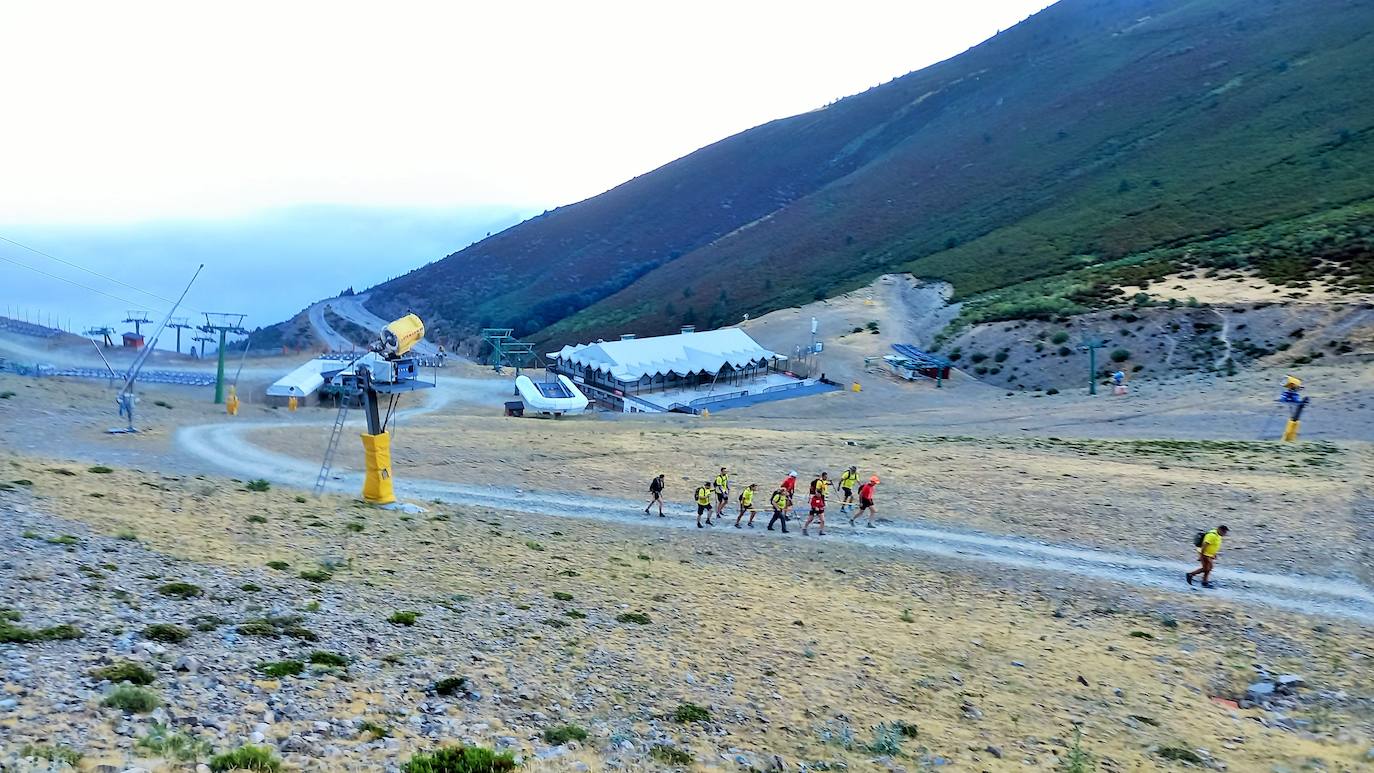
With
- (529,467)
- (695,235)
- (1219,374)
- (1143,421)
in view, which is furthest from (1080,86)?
(529,467)

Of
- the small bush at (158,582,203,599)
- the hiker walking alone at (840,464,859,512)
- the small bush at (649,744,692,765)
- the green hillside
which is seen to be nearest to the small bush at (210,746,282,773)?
the small bush at (649,744,692,765)

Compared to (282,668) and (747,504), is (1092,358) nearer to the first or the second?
(747,504)

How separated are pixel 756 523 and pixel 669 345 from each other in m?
31.7

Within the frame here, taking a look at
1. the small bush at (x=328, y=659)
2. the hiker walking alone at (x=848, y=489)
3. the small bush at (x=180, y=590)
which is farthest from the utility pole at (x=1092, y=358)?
the small bush at (x=180, y=590)

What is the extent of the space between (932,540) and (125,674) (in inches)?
686

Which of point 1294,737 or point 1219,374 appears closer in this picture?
point 1294,737

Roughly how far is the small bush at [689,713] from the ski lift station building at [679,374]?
3675cm

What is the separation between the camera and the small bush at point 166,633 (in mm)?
9781

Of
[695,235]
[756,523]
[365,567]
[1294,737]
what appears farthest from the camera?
[695,235]

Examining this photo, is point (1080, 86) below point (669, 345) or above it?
above

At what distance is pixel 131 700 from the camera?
7.74 metres

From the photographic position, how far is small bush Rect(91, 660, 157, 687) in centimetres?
834

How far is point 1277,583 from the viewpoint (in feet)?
57.8

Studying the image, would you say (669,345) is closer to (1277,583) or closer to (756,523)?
(756,523)
